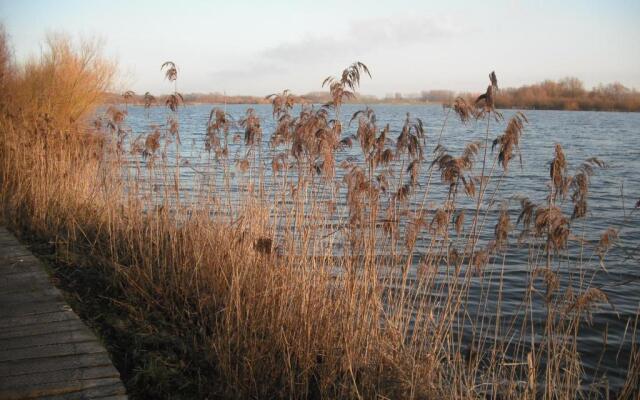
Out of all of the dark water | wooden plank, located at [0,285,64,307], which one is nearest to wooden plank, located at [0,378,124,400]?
wooden plank, located at [0,285,64,307]

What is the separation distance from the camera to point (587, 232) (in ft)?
30.7

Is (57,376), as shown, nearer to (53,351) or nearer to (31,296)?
(53,351)

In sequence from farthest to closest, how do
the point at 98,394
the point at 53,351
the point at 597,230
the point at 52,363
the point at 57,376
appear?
the point at 597,230, the point at 53,351, the point at 52,363, the point at 57,376, the point at 98,394

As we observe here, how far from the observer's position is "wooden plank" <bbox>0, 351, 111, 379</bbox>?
9.70 feet

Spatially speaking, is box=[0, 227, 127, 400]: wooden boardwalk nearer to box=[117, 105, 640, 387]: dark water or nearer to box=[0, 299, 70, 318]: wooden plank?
box=[0, 299, 70, 318]: wooden plank

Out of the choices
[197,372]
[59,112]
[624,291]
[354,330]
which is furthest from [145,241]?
[59,112]

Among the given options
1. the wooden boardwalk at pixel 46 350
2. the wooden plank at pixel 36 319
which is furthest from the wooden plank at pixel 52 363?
the wooden plank at pixel 36 319

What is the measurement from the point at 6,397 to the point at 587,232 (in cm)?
881

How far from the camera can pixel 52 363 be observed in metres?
3.05

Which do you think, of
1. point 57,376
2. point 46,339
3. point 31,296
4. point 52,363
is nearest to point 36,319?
point 46,339

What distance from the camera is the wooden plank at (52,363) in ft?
9.70

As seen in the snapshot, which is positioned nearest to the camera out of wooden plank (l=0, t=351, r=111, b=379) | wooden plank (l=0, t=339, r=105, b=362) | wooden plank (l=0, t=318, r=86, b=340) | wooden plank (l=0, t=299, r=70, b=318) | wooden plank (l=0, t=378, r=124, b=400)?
wooden plank (l=0, t=378, r=124, b=400)

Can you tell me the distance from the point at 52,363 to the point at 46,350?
180 mm

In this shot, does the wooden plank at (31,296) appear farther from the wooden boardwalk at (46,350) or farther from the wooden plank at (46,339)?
the wooden plank at (46,339)
